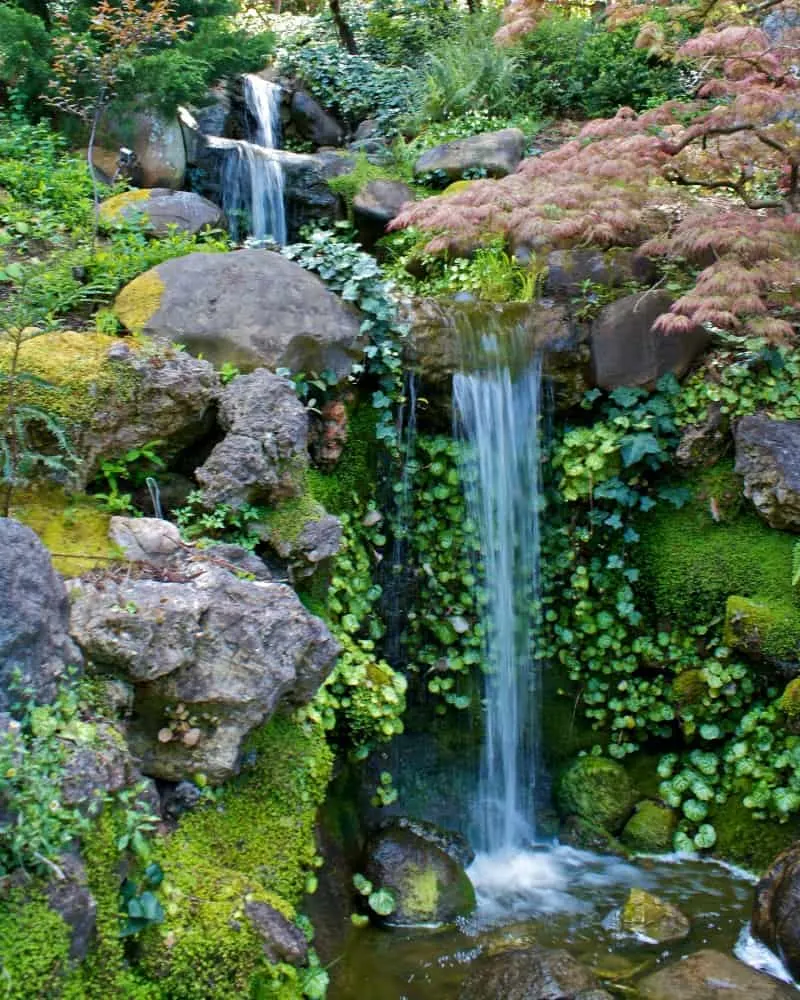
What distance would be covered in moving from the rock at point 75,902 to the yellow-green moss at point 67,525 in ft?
4.67

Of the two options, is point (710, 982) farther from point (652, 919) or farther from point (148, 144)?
point (148, 144)

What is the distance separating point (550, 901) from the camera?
515 cm

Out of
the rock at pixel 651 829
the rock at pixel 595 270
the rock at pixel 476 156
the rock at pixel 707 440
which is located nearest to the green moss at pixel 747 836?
the rock at pixel 651 829

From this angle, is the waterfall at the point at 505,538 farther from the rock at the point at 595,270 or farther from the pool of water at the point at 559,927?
the rock at the point at 595,270

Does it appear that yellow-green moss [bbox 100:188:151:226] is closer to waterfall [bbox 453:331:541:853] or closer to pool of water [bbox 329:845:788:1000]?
waterfall [bbox 453:331:541:853]

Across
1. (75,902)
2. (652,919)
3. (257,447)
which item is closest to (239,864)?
(75,902)

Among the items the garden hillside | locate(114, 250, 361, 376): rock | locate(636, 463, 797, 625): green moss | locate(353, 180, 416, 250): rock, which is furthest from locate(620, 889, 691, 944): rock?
locate(353, 180, 416, 250): rock

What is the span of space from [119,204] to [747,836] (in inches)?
253

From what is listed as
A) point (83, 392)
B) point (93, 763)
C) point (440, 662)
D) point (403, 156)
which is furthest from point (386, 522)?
point (403, 156)

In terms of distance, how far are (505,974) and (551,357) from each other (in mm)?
3991

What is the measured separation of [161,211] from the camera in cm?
684

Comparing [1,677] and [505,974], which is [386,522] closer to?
[505,974]

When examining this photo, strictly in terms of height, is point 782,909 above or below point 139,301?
below

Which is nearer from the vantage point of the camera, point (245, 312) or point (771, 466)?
point (245, 312)
